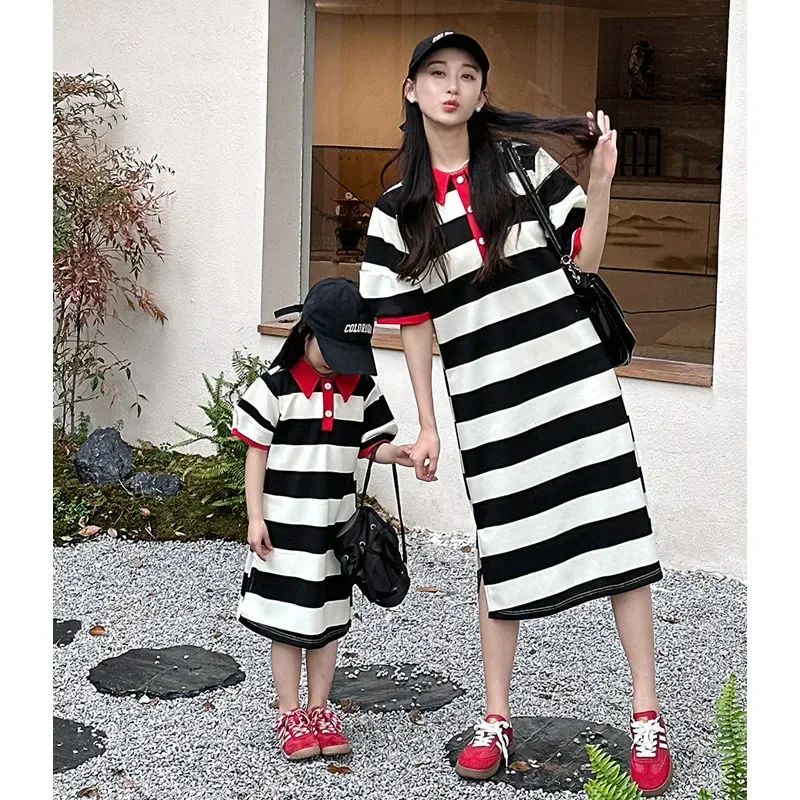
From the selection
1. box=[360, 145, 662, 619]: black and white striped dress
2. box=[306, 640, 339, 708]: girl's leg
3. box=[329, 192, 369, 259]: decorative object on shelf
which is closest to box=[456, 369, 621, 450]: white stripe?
box=[360, 145, 662, 619]: black and white striped dress

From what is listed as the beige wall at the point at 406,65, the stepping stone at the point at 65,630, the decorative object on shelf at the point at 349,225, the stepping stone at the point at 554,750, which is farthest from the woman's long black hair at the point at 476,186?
the decorative object on shelf at the point at 349,225

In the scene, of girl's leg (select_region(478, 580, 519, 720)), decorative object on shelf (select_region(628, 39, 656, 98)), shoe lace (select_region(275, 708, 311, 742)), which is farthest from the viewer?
decorative object on shelf (select_region(628, 39, 656, 98))

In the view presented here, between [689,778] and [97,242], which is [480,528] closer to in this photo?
[689,778]

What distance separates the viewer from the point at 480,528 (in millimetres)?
3070

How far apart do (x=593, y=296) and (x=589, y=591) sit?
0.72 metres

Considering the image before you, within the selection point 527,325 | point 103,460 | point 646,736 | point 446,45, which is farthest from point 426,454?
point 103,460

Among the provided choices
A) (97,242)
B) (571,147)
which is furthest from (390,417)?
(97,242)

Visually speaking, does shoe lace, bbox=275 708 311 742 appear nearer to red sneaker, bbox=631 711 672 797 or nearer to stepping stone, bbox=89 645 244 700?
stepping stone, bbox=89 645 244 700

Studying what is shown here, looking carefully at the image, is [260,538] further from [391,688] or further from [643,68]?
[643,68]

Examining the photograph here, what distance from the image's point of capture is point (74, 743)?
3.41 m

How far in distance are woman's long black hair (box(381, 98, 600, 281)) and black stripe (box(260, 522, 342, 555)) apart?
68 cm

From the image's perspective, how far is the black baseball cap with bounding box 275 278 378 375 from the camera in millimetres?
3000

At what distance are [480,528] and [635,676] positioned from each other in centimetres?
54

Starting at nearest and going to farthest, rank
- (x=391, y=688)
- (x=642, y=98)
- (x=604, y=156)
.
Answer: (x=604, y=156) < (x=391, y=688) < (x=642, y=98)
